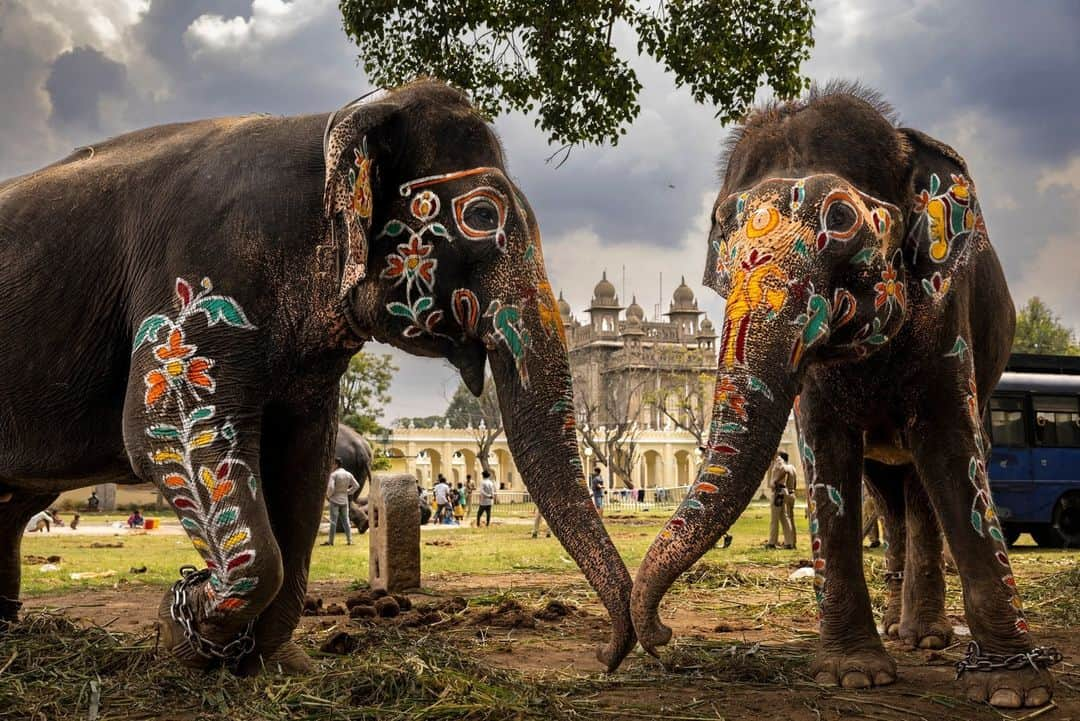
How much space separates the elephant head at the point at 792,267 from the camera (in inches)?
162

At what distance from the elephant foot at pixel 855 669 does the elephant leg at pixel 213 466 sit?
265cm

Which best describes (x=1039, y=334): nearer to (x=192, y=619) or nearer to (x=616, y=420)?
(x=616, y=420)

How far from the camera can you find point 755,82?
1052cm

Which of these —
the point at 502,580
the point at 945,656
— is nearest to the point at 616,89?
the point at 502,580

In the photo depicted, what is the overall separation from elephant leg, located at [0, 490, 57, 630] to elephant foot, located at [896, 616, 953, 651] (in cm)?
507

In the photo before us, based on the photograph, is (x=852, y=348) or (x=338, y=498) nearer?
(x=852, y=348)

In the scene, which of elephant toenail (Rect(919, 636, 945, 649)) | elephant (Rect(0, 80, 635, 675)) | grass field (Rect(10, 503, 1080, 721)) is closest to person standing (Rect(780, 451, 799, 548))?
grass field (Rect(10, 503, 1080, 721))

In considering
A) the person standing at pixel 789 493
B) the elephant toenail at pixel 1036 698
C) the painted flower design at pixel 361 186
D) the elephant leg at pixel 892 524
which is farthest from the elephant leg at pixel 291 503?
the person standing at pixel 789 493

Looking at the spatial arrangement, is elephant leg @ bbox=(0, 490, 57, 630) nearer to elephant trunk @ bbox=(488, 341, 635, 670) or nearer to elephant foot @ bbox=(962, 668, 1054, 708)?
elephant trunk @ bbox=(488, 341, 635, 670)

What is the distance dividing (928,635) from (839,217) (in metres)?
3.12

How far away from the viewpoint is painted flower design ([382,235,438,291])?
14.5 ft

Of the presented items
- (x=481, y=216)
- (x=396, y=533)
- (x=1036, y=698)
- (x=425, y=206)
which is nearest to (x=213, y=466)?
(x=425, y=206)

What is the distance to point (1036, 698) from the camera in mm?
4781

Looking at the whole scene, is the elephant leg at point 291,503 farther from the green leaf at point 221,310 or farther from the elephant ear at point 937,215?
the elephant ear at point 937,215
